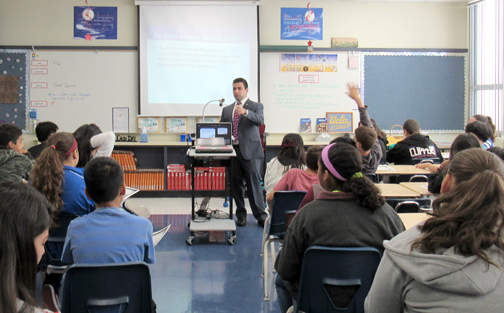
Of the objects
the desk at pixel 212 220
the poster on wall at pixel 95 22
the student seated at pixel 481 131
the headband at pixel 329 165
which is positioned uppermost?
the poster on wall at pixel 95 22

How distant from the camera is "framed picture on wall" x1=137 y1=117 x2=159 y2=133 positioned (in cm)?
708

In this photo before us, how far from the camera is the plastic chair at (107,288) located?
180cm

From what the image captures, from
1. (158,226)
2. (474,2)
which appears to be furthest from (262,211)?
(474,2)

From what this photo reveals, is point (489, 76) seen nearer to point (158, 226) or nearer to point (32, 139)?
point (158, 226)

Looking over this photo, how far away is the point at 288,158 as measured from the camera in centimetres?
401

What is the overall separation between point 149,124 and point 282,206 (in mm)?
4304

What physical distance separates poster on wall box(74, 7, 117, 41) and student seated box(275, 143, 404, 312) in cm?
Answer: 584

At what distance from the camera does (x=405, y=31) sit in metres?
7.30

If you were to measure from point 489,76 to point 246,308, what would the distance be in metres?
→ 5.61

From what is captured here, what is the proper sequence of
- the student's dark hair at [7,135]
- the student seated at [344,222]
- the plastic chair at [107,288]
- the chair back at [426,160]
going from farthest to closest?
the chair back at [426,160]
the student's dark hair at [7,135]
the student seated at [344,222]
the plastic chair at [107,288]

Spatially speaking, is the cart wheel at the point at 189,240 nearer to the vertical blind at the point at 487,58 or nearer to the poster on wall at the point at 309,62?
the poster on wall at the point at 309,62

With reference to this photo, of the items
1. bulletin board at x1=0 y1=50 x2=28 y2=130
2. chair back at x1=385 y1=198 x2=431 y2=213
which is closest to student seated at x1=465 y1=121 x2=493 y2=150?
chair back at x1=385 y1=198 x2=431 y2=213

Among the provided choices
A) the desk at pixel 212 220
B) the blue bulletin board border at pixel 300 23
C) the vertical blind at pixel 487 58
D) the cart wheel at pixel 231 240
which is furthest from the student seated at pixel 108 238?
the vertical blind at pixel 487 58

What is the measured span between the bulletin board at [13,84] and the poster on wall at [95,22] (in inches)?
33.9
